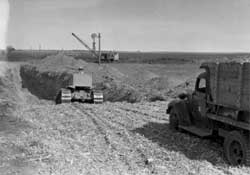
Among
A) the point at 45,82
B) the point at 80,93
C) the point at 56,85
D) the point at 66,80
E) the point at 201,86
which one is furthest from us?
the point at 45,82

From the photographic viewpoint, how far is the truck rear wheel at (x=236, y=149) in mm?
7598

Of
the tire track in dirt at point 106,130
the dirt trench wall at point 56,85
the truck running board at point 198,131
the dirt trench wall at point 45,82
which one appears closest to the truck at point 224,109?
the truck running board at point 198,131

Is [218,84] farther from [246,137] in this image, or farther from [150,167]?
[150,167]

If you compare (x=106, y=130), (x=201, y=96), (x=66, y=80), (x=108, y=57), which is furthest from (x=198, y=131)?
(x=108, y=57)

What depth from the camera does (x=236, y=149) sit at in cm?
808

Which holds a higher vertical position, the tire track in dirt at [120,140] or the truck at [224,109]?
the truck at [224,109]

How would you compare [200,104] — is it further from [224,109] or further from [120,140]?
[120,140]

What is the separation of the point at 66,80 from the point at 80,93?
8674 mm

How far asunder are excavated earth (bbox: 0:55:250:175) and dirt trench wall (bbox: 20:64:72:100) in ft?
54.4

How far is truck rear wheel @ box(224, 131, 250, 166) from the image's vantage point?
7598 mm

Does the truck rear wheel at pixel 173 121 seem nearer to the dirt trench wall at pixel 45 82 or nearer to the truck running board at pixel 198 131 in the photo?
the truck running board at pixel 198 131

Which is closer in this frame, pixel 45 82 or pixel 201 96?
pixel 201 96

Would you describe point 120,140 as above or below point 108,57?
below

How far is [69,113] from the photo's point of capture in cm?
1520
